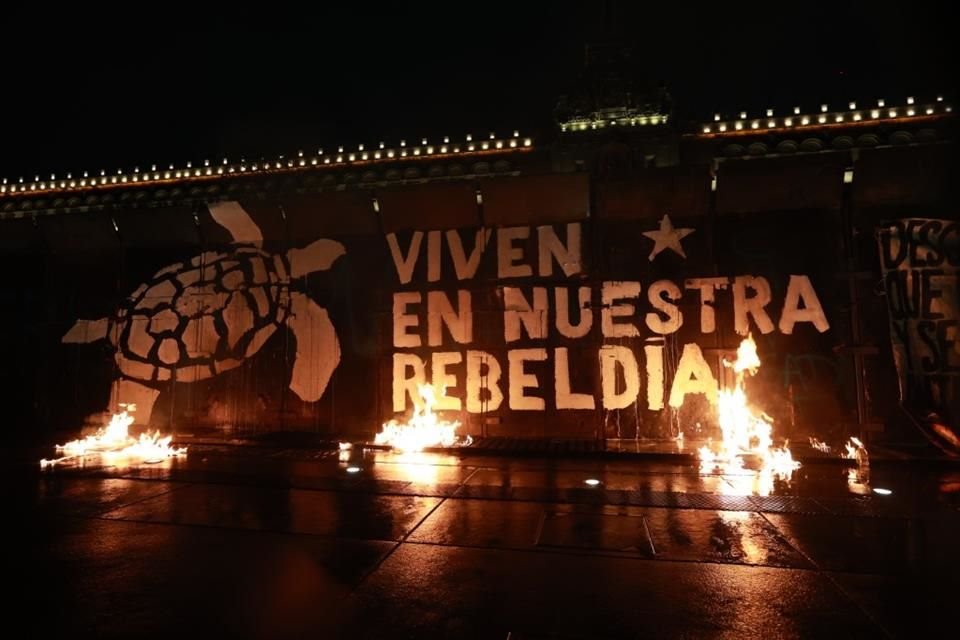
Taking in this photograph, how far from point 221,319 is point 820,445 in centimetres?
1220

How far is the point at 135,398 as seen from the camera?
11695 millimetres

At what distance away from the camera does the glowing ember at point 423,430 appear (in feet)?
31.4

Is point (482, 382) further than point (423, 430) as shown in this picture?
Yes

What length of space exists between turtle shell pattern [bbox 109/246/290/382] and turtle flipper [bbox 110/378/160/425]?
0.75 feet

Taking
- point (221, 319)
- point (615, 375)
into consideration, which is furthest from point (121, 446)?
point (615, 375)

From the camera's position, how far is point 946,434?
8477mm

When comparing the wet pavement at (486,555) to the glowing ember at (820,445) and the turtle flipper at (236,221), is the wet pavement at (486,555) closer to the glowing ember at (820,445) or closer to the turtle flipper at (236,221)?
the glowing ember at (820,445)

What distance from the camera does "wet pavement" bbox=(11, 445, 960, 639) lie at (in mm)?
3018

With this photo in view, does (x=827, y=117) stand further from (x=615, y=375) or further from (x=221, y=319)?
(x=221, y=319)

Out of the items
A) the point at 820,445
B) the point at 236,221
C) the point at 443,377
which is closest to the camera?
the point at 820,445

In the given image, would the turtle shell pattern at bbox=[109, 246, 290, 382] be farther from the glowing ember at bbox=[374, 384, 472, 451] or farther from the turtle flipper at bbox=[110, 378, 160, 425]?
the glowing ember at bbox=[374, 384, 472, 451]

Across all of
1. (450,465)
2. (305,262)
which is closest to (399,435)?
(450,465)

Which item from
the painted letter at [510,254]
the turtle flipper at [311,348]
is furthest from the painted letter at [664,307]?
the turtle flipper at [311,348]

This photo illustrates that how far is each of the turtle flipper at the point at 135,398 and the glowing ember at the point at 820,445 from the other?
1337 cm
